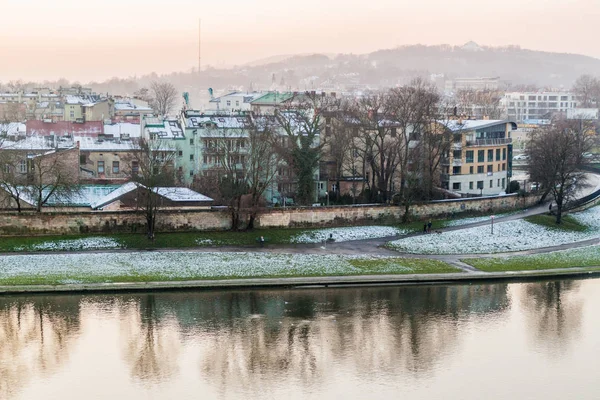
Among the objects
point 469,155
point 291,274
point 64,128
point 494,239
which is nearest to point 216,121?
point 64,128

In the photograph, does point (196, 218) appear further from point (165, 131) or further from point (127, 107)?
point (127, 107)

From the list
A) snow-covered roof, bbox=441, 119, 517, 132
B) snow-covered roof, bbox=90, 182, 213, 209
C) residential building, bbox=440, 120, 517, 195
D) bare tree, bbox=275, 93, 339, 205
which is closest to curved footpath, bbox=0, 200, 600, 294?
snow-covered roof, bbox=90, 182, 213, 209

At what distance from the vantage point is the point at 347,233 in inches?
2223

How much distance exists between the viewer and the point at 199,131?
69.0 meters

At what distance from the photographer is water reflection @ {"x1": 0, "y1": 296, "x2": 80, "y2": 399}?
31.7 meters

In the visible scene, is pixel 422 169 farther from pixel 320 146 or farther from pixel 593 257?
pixel 593 257

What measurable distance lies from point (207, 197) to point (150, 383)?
27.9m

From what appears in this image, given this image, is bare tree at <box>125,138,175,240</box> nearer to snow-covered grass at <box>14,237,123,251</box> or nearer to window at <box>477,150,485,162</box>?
snow-covered grass at <box>14,237,123,251</box>

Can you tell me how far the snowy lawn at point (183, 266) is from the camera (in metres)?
45.0

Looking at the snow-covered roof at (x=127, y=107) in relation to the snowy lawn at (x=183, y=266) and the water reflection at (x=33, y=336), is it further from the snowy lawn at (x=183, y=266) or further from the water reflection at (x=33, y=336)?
the water reflection at (x=33, y=336)

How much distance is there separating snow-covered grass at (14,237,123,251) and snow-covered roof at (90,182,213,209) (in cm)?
386

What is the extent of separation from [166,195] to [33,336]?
21.0 metres

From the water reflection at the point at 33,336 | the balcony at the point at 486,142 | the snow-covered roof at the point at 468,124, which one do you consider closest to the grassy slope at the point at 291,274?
the water reflection at the point at 33,336

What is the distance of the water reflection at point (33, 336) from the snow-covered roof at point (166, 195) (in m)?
14.3
